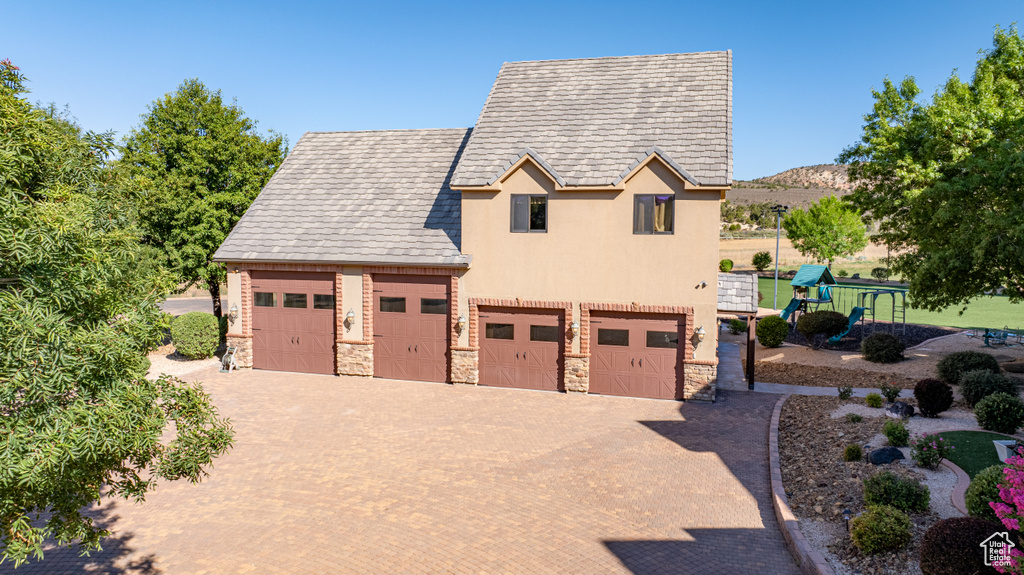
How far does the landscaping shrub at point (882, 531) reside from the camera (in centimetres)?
845

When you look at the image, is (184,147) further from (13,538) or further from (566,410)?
(13,538)

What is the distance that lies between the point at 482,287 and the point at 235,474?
29.7ft

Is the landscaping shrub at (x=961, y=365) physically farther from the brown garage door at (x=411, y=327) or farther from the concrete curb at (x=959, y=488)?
the brown garage door at (x=411, y=327)

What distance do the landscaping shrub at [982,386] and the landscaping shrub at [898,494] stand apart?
7.03 meters

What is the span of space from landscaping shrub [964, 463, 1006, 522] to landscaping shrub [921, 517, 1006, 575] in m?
1.06

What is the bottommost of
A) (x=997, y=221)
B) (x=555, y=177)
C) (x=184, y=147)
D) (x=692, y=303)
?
(x=692, y=303)

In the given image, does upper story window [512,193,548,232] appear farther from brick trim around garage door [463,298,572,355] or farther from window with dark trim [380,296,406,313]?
window with dark trim [380,296,406,313]

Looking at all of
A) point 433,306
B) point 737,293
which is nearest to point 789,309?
point 737,293

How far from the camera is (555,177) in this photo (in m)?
18.1

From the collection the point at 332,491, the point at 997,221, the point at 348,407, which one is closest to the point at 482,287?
the point at 348,407

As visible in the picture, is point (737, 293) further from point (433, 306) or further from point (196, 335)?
point (196, 335)

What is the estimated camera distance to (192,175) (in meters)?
24.5

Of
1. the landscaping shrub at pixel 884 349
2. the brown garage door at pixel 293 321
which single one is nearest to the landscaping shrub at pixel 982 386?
the landscaping shrub at pixel 884 349

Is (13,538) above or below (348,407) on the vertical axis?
above
